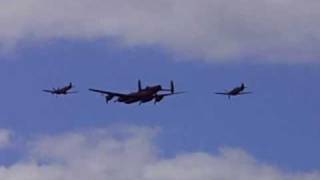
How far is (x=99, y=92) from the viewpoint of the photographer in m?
194

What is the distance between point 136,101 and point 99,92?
7.91m

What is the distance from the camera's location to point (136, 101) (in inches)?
7869
